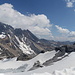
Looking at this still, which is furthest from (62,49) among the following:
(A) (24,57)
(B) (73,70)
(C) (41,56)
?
(B) (73,70)

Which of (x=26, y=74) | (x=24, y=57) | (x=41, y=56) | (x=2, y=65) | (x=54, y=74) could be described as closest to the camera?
(x=54, y=74)

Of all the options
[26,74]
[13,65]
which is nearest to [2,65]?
[13,65]

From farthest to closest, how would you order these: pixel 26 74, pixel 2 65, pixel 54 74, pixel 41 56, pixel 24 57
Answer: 1. pixel 24 57
2. pixel 41 56
3. pixel 2 65
4. pixel 26 74
5. pixel 54 74

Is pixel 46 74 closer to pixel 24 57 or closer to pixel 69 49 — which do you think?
pixel 69 49

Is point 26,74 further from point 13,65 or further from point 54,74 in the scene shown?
point 13,65

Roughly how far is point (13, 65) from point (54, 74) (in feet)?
180

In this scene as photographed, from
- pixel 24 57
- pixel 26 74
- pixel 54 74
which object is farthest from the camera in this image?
pixel 24 57

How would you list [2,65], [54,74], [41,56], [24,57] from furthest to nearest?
1. [24,57]
2. [41,56]
3. [2,65]
4. [54,74]

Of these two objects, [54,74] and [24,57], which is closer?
[54,74]

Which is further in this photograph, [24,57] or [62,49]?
[24,57]

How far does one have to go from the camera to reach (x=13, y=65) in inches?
2958

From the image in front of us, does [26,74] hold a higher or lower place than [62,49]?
lower

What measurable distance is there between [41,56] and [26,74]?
178 feet

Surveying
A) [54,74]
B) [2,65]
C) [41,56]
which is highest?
[41,56]
